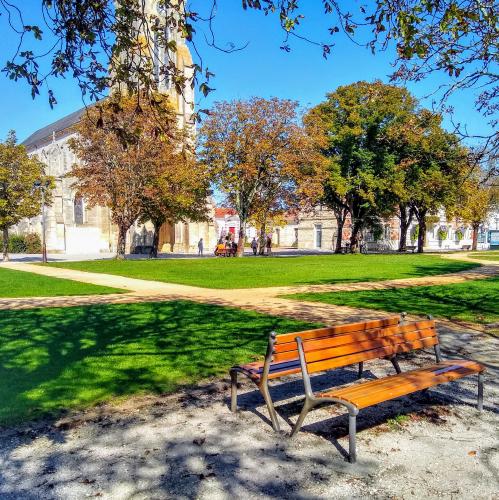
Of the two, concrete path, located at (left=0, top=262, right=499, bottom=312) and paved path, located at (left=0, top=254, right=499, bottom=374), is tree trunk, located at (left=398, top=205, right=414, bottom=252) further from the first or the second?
concrete path, located at (left=0, top=262, right=499, bottom=312)

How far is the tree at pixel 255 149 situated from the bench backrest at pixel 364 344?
2675cm

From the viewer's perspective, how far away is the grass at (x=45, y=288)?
548 inches

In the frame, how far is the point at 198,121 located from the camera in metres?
4.60

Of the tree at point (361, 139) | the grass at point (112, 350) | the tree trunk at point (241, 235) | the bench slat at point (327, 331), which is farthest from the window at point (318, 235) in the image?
the bench slat at point (327, 331)

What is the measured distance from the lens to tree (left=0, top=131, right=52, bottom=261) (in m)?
28.6

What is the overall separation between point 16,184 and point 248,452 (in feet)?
96.3

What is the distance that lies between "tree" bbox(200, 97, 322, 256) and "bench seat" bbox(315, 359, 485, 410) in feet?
89.7

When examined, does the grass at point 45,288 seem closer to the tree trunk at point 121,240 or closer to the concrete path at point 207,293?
the concrete path at point 207,293

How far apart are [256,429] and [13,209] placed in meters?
28.6

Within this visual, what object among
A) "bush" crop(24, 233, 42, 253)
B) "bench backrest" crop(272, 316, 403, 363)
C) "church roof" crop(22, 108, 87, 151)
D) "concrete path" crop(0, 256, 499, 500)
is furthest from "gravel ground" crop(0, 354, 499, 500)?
"church roof" crop(22, 108, 87, 151)

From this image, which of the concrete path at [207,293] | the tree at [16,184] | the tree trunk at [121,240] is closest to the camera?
the concrete path at [207,293]

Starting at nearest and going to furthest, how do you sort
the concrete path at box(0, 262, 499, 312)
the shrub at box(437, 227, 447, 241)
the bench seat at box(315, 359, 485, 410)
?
the bench seat at box(315, 359, 485, 410) → the concrete path at box(0, 262, 499, 312) → the shrub at box(437, 227, 447, 241)

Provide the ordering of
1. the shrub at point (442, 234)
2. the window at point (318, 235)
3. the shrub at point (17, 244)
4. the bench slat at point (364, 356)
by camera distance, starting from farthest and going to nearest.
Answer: the shrub at point (442, 234) → the window at point (318, 235) → the shrub at point (17, 244) → the bench slat at point (364, 356)

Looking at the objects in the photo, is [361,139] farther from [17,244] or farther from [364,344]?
[364,344]
